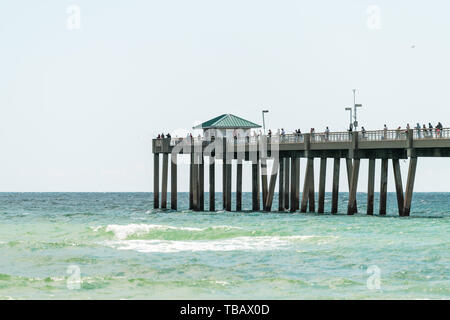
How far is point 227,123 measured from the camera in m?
72.1

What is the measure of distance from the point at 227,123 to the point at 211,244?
3243 centimetres

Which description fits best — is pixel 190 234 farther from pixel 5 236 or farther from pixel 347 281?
pixel 347 281

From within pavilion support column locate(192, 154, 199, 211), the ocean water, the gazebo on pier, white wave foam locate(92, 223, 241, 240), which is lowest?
white wave foam locate(92, 223, 241, 240)

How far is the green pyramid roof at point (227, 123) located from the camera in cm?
7188

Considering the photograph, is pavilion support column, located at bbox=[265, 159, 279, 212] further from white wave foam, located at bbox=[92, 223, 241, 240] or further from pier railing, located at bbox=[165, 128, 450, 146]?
white wave foam, located at bbox=[92, 223, 241, 240]

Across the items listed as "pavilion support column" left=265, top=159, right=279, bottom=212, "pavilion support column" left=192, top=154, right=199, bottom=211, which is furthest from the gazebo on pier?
"pavilion support column" left=265, top=159, right=279, bottom=212

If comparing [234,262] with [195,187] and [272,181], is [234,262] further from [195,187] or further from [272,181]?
[195,187]

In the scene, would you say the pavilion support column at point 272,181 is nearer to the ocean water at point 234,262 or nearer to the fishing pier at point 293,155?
the fishing pier at point 293,155

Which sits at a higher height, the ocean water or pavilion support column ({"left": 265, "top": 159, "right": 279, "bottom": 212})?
pavilion support column ({"left": 265, "top": 159, "right": 279, "bottom": 212})

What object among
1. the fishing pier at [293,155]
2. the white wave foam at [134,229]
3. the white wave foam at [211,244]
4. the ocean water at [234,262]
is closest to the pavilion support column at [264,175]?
the fishing pier at [293,155]

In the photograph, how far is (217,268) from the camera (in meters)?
30.5

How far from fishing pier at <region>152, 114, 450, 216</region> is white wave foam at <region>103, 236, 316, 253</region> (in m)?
14.3

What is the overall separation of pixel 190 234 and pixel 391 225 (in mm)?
10059

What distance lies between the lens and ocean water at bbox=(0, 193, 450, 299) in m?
25.8
